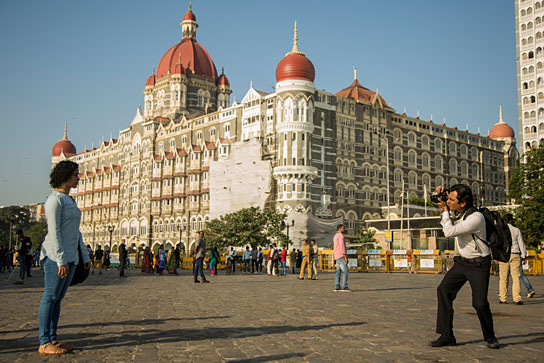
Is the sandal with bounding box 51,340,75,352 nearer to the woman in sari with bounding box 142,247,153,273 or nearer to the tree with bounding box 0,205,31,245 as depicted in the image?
the woman in sari with bounding box 142,247,153,273

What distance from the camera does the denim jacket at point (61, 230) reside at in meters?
5.89

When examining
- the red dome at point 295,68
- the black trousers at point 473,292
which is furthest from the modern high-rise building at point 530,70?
the black trousers at point 473,292

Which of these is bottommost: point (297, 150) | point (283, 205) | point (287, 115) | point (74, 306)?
point (74, 306)

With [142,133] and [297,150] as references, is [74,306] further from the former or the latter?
[142,133]

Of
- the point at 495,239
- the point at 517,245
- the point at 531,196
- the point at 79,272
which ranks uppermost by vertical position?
the point at 531,196

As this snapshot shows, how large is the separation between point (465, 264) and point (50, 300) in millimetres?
4565

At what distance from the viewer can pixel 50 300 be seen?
19.2 ft

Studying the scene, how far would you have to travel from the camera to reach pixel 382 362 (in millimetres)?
5395

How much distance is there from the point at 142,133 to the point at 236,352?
78.7 m

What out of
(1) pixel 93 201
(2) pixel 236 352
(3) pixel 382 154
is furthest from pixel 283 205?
(2) pixel 236 352

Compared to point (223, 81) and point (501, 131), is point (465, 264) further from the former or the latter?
point (501, 131)

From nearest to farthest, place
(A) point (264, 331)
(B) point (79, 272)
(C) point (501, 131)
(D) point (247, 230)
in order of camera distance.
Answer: (B) point (79, 272) → (A) point (264, 331) → (D) point (247, 230) → (C) point (501, 131)

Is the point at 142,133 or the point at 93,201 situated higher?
the point at 142,133

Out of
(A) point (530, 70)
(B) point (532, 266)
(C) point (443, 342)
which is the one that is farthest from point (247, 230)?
(C) point (443, 342)
